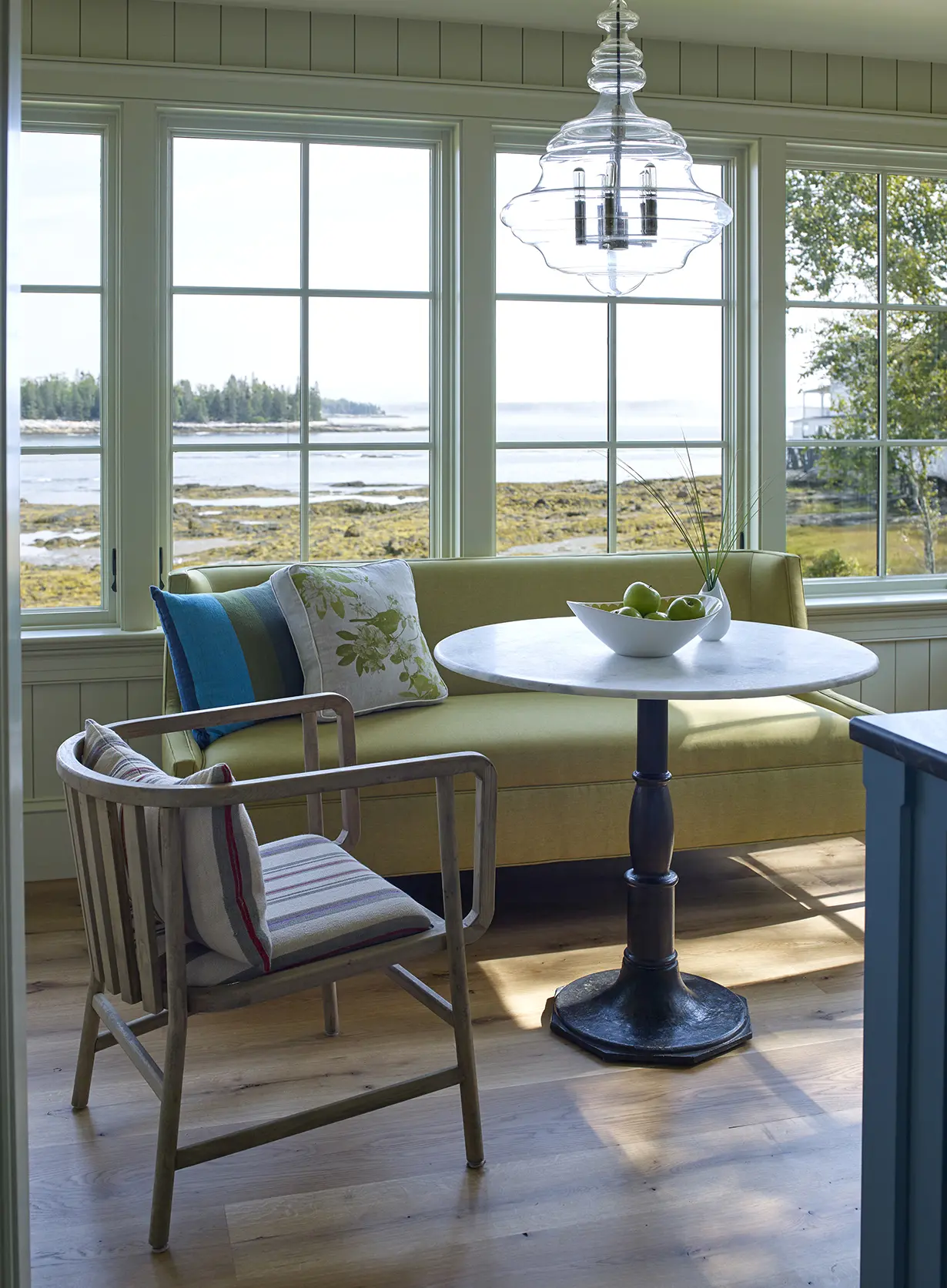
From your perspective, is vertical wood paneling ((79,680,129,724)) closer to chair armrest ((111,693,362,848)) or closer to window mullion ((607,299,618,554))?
chair armrest ((111,693,362,848))

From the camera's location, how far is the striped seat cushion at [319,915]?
1812mm

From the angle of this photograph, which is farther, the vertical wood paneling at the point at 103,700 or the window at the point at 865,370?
the window at the point at 865,370

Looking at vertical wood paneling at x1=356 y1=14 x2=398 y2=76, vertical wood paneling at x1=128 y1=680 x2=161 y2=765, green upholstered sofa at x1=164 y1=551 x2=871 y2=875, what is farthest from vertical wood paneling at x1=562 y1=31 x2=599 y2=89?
vertical wood paneling at x1=128 y1=680 x2=161 y2=765

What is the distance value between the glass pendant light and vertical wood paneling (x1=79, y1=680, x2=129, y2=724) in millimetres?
1821

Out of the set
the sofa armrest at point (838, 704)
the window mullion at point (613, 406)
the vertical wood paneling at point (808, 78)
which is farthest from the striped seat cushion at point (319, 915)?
the vertical wood paneling at point (808, 78)

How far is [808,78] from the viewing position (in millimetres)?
3998

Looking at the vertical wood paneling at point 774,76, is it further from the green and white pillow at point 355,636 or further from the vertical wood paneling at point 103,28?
the green and white pillow at point 355,636

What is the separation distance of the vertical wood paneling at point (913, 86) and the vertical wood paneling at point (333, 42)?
1.89 metres

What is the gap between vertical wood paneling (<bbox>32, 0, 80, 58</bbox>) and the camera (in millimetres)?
3418

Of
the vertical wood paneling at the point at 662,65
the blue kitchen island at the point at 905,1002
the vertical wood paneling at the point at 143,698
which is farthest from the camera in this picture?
the vertical wood paneling at the point at 662,65

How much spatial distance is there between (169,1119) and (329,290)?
2699 millimetres

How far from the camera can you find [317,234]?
374 cm

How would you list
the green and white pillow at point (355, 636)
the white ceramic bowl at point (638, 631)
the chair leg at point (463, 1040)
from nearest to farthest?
the chair leg at point (463, 1040) < the white ceramic bowl at point (638, 631) < the green and white pillow at point (355, 636)

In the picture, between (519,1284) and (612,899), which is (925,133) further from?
(519,1284)
